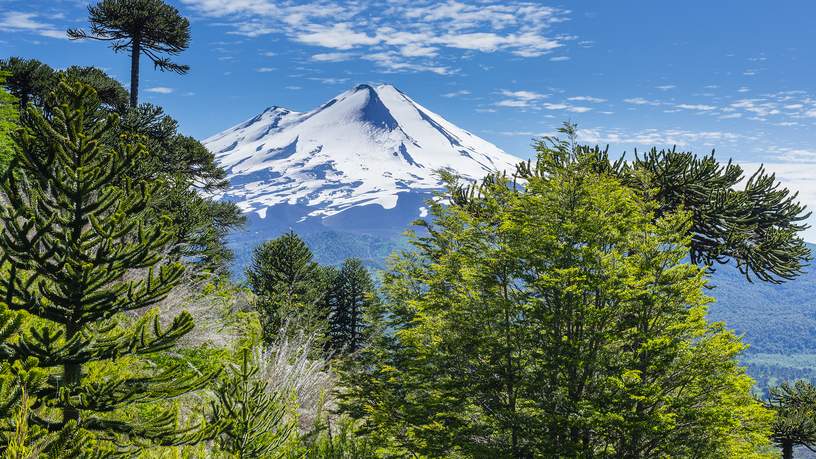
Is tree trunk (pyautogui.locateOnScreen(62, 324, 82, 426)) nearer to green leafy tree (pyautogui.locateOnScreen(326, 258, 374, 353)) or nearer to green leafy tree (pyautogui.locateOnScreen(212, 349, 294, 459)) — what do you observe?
green leafy tree (pyautogui.locateOnScreen(212, 349, 294, 459))

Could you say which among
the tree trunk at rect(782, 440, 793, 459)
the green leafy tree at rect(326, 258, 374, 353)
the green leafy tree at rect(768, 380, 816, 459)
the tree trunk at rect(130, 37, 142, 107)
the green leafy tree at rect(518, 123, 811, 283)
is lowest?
the tree trunk at rect(782, 440, 793, 459)

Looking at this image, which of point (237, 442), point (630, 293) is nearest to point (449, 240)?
point (630, 293)

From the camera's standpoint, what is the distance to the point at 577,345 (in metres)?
11.2

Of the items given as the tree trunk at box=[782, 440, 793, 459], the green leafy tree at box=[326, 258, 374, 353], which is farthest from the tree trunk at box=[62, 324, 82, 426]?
the green leafy tree at box=[326, 258, 374, 353]

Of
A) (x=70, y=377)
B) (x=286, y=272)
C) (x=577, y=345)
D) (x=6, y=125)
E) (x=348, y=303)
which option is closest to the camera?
(x=70, y=377)

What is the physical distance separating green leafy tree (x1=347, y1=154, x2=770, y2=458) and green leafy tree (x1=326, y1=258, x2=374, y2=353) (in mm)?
30201

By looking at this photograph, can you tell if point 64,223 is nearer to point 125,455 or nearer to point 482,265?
point 125,455

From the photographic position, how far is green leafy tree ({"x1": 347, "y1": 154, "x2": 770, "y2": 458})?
10.9 m

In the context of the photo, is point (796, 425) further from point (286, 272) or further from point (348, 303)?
point (348, 303)

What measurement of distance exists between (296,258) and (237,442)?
2977 centimetres

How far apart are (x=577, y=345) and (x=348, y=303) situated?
35.3 m

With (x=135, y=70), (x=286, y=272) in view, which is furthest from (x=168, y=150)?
(x=286, y=272)

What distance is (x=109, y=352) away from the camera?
5.04 m

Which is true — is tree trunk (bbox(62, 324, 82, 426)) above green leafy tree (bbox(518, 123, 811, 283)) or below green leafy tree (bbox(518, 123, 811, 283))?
below
